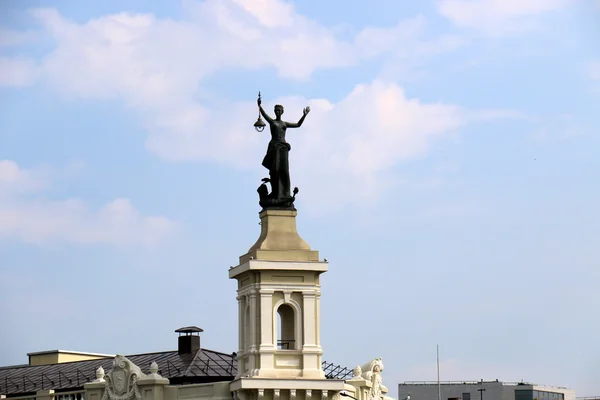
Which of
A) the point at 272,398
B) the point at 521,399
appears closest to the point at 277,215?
the point at 272,398

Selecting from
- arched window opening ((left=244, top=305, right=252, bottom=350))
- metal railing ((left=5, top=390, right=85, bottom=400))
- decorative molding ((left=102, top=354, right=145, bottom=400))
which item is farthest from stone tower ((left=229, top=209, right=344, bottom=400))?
metal railing ((left=5, top=390, right=85, bottom=400))

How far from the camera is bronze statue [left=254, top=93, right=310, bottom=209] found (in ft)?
224

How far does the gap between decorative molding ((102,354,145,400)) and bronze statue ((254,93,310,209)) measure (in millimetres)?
9825

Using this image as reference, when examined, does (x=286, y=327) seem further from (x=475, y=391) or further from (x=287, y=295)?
(x=475, y=391)

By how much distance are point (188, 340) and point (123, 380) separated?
1101 centimetres

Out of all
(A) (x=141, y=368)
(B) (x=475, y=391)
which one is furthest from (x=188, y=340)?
(B) (x=475, y=391)

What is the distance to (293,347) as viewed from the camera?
6812 cm

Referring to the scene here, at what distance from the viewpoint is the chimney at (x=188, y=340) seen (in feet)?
267

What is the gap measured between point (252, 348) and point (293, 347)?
2.25 meters

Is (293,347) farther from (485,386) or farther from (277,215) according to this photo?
(485,386)

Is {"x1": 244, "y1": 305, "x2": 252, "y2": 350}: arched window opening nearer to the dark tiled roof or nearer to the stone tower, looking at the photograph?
the stone tower

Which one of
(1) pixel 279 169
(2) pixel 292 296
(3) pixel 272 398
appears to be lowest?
(3) pixel 272 398

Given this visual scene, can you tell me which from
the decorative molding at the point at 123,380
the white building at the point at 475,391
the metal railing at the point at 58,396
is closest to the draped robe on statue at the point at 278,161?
the decorative molding at the point at 123,380

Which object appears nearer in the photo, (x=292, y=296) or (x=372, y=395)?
(x=292, y=296)
